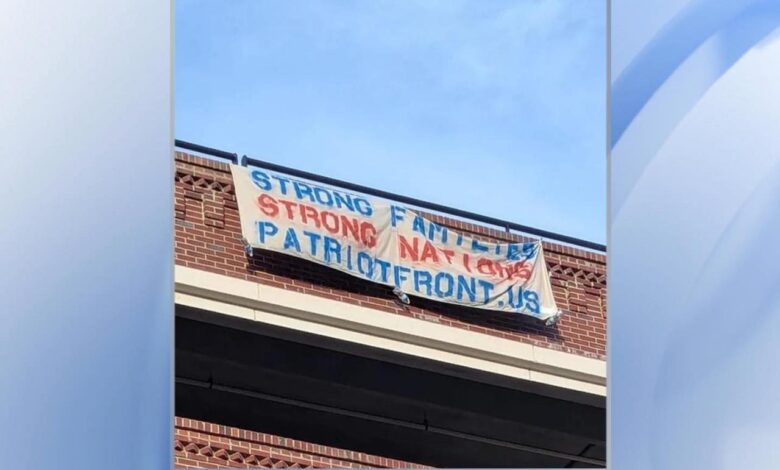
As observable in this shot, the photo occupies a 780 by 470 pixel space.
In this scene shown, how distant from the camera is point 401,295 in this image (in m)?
9.32

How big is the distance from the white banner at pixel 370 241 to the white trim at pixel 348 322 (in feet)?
0.67

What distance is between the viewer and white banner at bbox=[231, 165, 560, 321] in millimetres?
9125

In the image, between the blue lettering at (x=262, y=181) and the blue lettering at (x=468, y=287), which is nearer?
the blue lettering at (x=262, y=181)

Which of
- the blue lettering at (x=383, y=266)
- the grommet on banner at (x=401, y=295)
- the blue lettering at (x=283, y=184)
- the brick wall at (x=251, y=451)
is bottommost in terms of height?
the brick wall at (x=251, y=451)

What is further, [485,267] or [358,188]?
[485,267]

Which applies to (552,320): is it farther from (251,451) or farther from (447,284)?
(251,451)

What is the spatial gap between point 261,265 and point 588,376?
223 centimetres

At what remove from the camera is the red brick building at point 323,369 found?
9000 millimetres

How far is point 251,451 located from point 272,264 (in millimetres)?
1097
